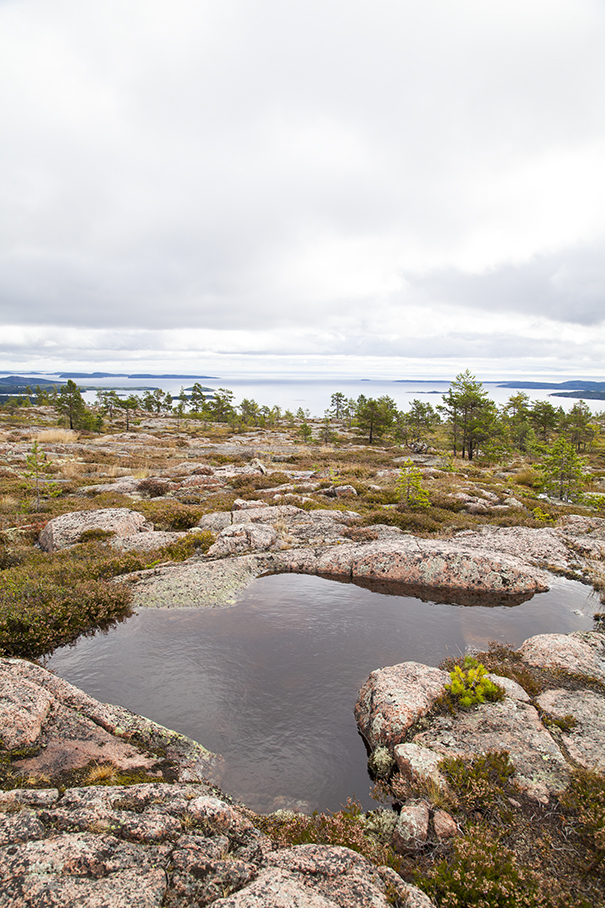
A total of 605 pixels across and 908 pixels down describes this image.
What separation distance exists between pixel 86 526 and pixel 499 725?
16.0 meters

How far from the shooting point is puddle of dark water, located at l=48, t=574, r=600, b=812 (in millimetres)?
6984

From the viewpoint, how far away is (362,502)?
23328 millimetres

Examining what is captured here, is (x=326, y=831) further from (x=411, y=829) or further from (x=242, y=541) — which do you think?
(x=242, y=541)

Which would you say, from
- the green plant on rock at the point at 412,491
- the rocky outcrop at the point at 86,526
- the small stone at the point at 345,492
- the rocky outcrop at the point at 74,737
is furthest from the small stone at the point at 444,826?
the small stone at the point at 345,492

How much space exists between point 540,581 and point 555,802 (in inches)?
351

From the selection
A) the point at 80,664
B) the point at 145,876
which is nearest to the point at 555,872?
the point at 145,876

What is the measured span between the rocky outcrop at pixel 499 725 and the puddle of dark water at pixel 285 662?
0.78 m

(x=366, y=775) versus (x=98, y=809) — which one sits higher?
(x=98, y=809)

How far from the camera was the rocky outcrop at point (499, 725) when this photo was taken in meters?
6.39

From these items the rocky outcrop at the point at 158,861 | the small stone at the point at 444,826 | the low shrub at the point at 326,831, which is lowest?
the low shrub at the point at 326,831

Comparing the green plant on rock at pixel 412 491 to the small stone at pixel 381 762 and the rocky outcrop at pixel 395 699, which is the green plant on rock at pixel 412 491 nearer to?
the rocky outcrop at pixel 395 699

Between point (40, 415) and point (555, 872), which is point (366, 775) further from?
point (40, 415)

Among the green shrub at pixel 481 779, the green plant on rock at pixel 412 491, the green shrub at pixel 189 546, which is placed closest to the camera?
the green shrub at pixel 481 779

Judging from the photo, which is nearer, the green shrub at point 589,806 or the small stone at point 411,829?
the green shrub at point 589,806
